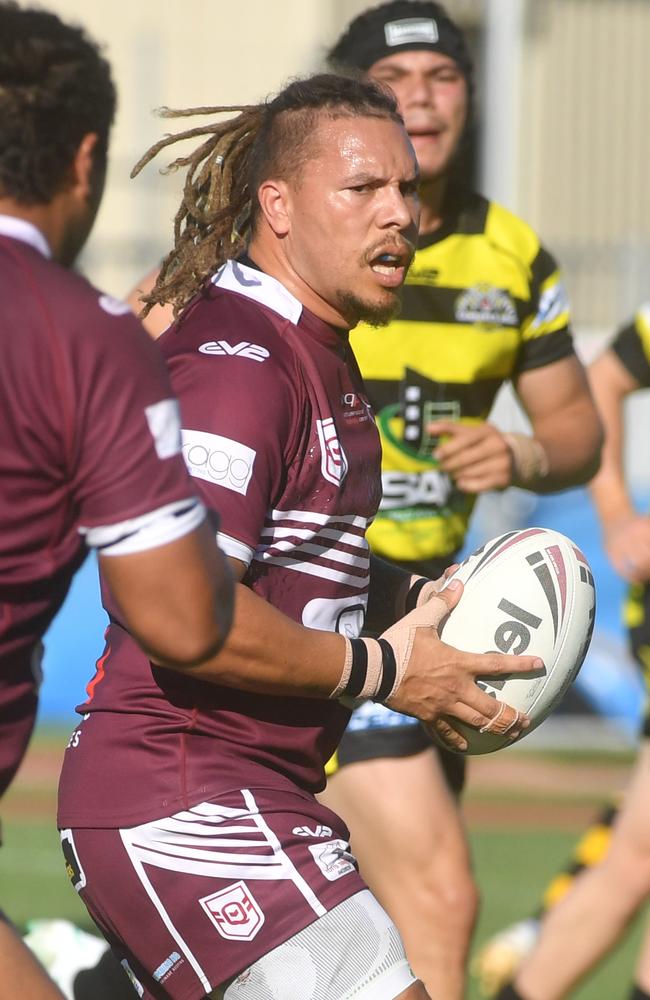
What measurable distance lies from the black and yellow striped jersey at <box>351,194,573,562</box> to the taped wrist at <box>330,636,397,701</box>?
5.60ft

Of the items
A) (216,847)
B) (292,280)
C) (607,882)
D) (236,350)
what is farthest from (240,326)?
(607,882)

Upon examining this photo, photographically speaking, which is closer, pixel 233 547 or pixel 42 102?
pixel 42 102

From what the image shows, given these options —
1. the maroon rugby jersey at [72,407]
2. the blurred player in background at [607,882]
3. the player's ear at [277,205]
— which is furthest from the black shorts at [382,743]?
the maroon rugby jersey at [72,407]

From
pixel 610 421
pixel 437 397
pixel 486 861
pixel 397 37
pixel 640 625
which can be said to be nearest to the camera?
pixel 437 397

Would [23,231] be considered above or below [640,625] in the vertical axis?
above

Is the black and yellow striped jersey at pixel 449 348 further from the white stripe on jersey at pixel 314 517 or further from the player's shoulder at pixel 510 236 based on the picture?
the white stripe on jersey at pixel 314 517

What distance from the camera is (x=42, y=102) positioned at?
2.74 meters

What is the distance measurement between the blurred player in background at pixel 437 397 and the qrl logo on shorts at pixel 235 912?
62.1 inches

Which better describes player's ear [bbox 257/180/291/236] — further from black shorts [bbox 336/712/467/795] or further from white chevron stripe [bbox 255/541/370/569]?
black shorts [bbox 336/712/467/795]

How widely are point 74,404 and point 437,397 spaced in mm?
2614

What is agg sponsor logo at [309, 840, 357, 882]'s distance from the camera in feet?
10.8

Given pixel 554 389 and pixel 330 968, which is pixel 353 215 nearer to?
pixel 330 968

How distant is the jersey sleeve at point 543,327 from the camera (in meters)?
5.23

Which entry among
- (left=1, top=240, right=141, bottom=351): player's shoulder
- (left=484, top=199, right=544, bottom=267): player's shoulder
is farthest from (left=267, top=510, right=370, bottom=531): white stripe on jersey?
(left=484, top=199, right=544, bottom=267): player's shoulder
